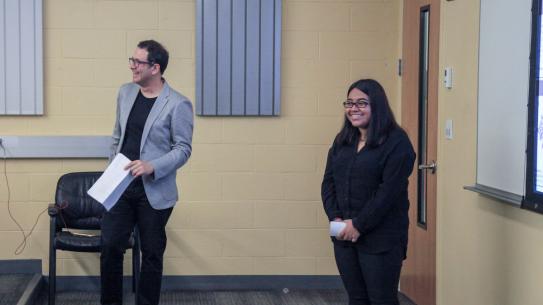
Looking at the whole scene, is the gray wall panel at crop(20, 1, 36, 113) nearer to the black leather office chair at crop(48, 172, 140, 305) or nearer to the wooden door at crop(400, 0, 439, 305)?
the black leather office chair at crop(48, 172, 140, 305)

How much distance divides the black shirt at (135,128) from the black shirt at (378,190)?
3.64ft

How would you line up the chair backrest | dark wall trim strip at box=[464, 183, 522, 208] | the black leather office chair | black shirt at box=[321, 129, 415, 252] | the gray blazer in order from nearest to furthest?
black shirt at box=[321, 129, 415, 252]
dark wall trim strip at box=[464, 183, 522, 208]
the gray blazer
the black leather office chair
the chair backrest

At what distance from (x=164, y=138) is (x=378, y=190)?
1.20 metres

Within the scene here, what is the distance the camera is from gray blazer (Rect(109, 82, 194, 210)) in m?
3.83

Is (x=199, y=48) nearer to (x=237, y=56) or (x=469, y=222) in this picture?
(x=237, y=56)

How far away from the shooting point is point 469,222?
3918mm

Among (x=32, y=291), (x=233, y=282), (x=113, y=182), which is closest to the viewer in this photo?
(x=113, y=182)

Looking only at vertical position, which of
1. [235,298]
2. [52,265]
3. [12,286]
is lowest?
[235,298]

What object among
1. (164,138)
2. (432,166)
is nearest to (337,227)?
(164,138)

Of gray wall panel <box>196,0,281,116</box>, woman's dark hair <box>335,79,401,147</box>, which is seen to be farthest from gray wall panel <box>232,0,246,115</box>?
woman's dark hair <box>335,79,401,147</box>

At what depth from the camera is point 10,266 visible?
16.6 ft

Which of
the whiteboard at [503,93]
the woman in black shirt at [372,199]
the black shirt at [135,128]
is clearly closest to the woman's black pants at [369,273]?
the woman in black shirt at [372,199]

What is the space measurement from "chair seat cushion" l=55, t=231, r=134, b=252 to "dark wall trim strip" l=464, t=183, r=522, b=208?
1.95 metres

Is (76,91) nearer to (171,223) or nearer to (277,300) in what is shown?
(171,223)
